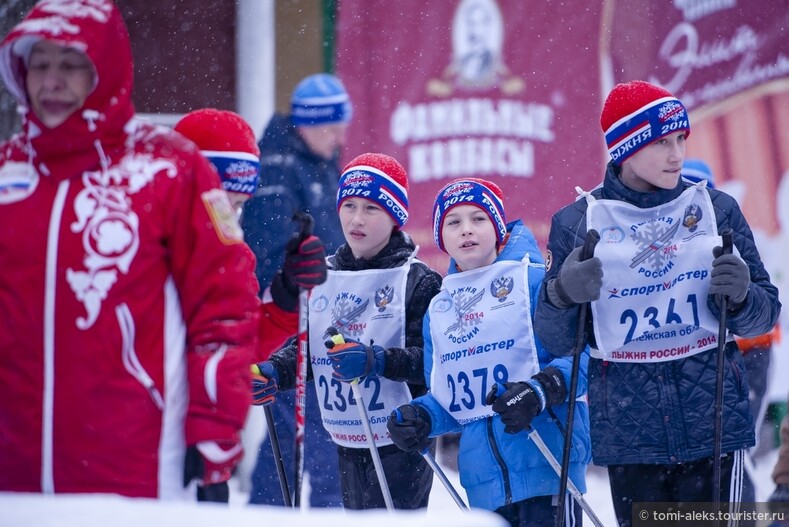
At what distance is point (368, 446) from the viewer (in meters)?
5.07

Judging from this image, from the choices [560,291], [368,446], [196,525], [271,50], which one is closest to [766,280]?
[560,291]

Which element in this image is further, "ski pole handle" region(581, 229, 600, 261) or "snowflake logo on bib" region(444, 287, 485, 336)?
"snowflake logo on bib" region(444, 287, 485, 336)

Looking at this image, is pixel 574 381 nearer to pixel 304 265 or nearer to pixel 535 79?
pixel 304 265

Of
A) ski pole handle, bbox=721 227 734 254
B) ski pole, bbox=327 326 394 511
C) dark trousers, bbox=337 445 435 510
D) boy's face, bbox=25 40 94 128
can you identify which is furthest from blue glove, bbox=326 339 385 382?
boy's face, bbox=25 40 94 128

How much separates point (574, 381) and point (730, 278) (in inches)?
26.3

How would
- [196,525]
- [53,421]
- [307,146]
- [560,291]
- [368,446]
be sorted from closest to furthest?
1. [196,525]
2. [53,421]
3. [560,291]
4. [368,446]
5. [307,146]

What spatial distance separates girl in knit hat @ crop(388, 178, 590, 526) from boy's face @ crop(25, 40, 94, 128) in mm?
1866

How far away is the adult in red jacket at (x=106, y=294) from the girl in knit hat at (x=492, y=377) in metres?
1.41

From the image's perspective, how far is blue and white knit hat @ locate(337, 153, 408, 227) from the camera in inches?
207

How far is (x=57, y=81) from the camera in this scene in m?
3.34

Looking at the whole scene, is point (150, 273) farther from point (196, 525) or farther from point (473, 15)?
point (473, 15)

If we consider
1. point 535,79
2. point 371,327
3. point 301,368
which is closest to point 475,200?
point 371,327

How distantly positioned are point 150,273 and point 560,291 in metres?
1.60

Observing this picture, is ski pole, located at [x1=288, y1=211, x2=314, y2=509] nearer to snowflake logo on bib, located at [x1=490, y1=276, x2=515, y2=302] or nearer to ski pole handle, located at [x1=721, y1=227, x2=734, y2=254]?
snowflake logo on bib, located at [x1=490, y1=276, x2=515, y2=302]
